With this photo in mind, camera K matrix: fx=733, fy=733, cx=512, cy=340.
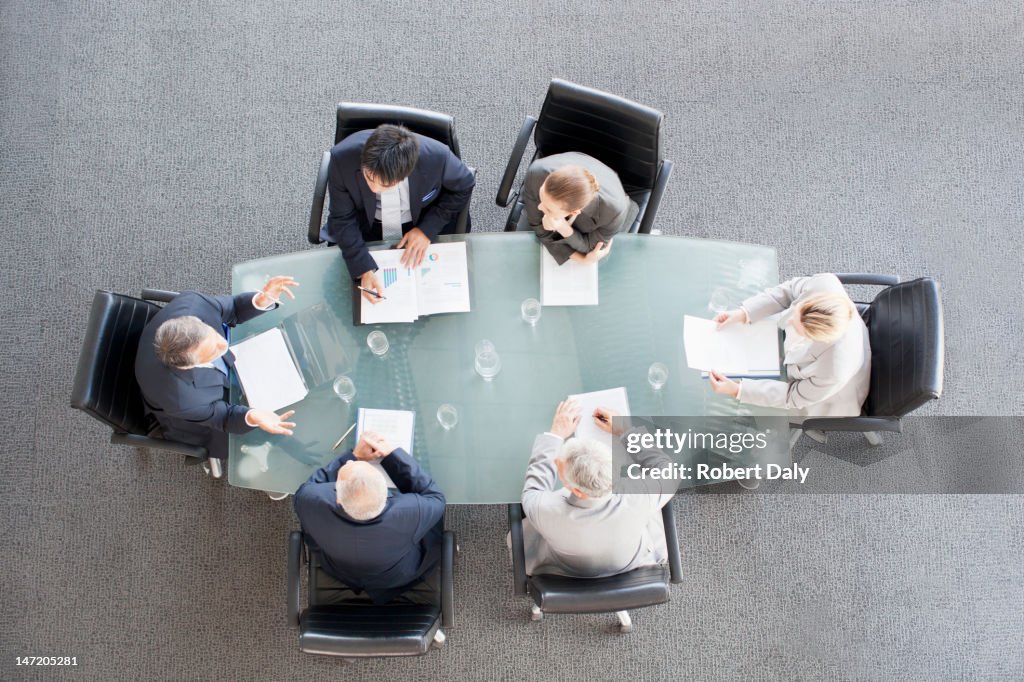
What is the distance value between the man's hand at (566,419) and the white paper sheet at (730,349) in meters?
0.45

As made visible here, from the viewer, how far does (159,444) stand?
2.59 metres

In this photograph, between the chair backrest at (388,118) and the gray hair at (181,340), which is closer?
the gray hair at (181,340)

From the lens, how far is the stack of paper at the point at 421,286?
2615 millimetres

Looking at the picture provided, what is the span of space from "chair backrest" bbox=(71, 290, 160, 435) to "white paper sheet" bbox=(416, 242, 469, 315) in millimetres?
1010

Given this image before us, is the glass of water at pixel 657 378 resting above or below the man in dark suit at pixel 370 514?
above

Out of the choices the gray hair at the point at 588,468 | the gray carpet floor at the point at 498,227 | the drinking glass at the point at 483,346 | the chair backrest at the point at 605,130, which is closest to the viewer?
the gray hair at the point at 588,468

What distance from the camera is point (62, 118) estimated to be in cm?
368

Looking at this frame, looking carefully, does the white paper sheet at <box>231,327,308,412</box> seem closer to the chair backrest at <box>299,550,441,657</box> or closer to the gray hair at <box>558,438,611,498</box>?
the chair backrest at <box>299,550,441,657</box>

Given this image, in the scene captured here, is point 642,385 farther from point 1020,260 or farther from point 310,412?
point 1020,260

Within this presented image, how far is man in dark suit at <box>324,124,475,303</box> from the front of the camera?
262 cm

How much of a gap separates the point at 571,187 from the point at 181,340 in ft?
4.47

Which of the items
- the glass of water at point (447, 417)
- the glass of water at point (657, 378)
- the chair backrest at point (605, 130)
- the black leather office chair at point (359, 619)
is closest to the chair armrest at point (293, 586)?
the black leather office chair at point (359, 619)

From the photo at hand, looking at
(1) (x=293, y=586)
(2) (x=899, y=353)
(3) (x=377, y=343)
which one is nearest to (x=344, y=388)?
(3) (x=377, y=343)

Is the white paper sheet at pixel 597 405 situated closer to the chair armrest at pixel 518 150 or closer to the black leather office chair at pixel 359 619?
the black leather office chair at pixel 359 619
